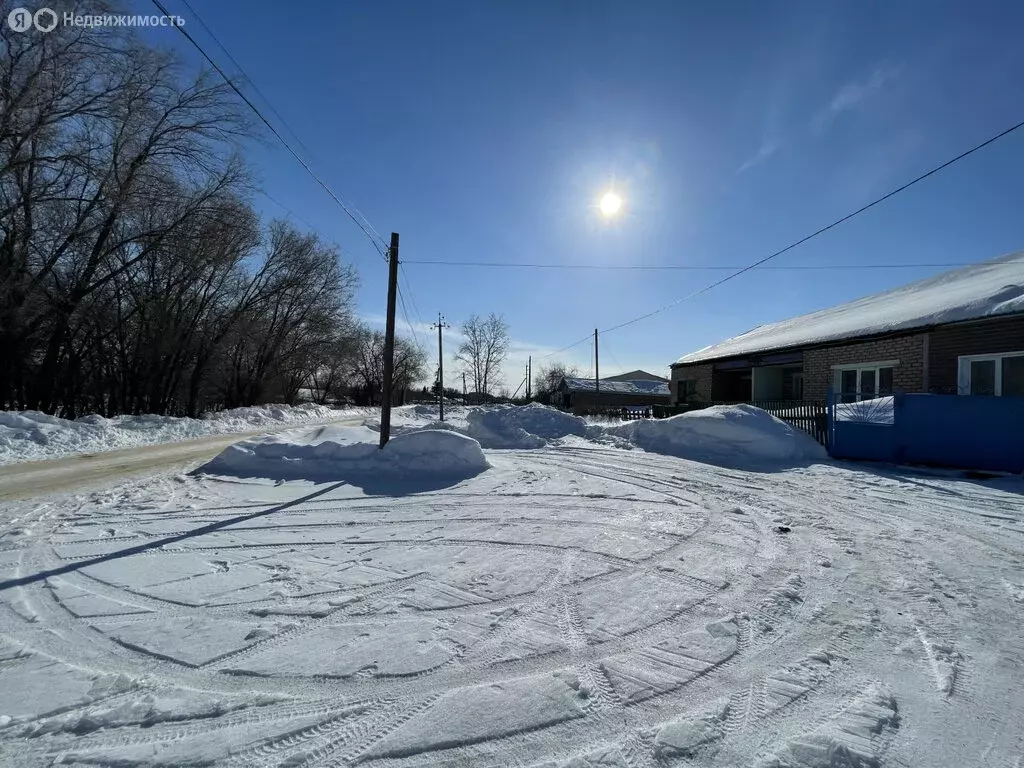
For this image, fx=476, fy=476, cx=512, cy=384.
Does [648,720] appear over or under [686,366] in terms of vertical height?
under

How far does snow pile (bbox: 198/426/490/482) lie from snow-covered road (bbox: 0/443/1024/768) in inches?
125

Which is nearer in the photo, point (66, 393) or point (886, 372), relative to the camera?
point (886, 372)

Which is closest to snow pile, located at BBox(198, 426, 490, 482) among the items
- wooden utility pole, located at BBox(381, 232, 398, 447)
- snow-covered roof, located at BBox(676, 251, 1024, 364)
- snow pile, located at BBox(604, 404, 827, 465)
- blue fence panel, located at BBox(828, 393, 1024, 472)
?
wooden utility pole, located at BBox(381, 232, 398, 447)

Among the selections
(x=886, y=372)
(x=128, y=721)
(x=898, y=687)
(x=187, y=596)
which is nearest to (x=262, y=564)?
(x=187, y=596)

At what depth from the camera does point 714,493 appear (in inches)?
335

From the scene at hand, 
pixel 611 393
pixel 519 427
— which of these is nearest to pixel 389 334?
pixel 519 427

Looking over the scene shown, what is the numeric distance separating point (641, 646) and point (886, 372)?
18.1 metres

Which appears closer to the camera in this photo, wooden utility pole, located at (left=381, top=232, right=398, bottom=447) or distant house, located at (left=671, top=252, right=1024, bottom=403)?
wooden utility pole, located at (left=381, top=232, right=398, bottom=447)

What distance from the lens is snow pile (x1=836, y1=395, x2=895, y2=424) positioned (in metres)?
11.8

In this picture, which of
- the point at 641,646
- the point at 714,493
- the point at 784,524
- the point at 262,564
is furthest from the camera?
the point at 714,493

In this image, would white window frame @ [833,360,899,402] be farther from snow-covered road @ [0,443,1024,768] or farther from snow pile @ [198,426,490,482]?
snow pile @ [198,426,490,482]

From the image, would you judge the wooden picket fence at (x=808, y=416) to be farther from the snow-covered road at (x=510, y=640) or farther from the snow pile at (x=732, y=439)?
the snow-covered road at (x=510, y=640)

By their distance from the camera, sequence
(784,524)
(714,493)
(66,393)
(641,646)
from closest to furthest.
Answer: (641,646) < (784,524) < (714,493) < (66,393)

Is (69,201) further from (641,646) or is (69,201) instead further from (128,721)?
(641,646)
